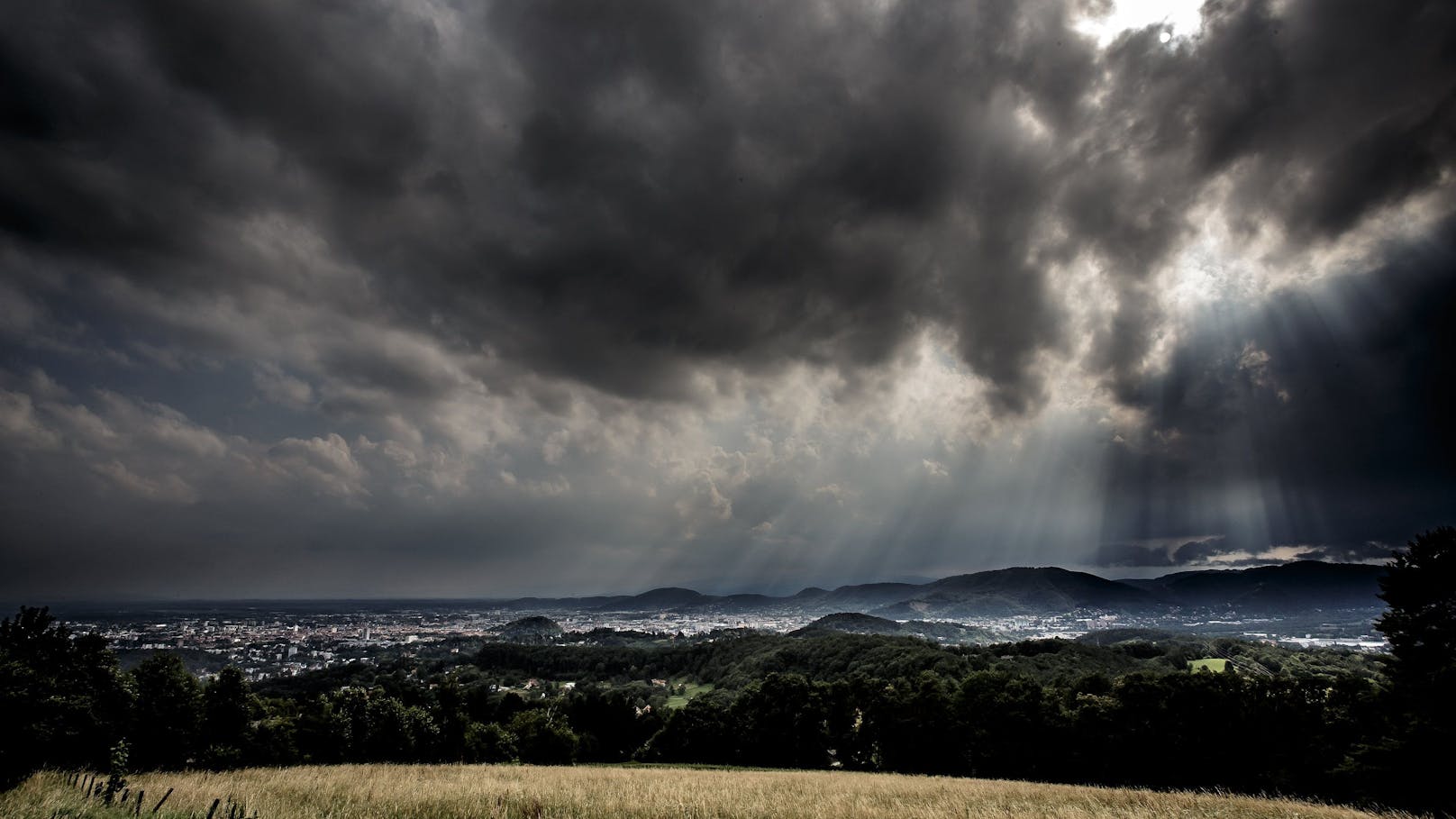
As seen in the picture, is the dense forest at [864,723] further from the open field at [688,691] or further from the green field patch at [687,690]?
the green field patch at [687,690]

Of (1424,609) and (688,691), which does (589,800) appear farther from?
(688,691)

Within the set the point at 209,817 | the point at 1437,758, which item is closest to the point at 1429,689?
the point at 1437,758

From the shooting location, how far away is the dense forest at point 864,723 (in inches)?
1147

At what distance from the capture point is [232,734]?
37.6 meters

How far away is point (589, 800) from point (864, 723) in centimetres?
4827

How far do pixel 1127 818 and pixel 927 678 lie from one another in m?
41.8

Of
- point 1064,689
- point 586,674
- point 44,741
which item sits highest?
point 44,741

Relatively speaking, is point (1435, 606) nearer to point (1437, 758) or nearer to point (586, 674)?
point (1437, 758)

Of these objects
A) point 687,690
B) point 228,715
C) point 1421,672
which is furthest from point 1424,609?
point 687,690

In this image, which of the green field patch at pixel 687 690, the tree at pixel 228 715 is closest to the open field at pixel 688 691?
the green field patch at pixel 687 690

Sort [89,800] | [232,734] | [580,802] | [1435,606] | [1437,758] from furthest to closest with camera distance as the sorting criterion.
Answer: [232,734]
[1435,606]
[1437,758]
[580,802]
[89,800]

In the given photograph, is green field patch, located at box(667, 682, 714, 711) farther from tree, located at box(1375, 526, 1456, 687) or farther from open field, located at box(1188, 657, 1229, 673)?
tree, located at box(1375, 526, 1456, 687)

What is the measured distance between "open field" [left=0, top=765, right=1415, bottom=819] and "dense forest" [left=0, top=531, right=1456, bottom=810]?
3.46 metres

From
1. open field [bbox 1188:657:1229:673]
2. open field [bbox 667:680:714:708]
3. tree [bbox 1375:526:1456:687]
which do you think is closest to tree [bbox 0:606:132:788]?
tree [bbox 1375:526:1456:687]
